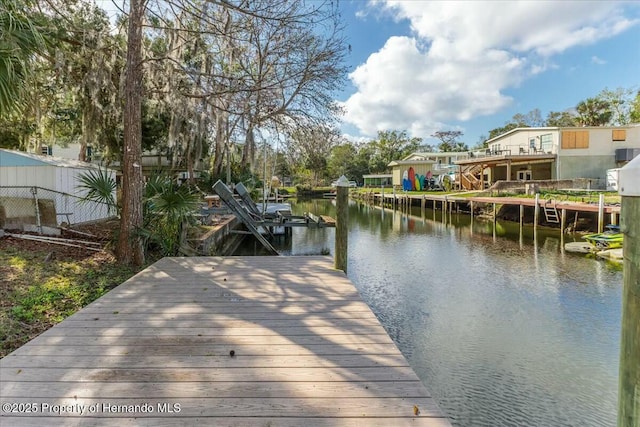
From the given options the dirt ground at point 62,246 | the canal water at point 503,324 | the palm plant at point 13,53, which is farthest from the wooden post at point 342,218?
the dirt ground at point 62,246

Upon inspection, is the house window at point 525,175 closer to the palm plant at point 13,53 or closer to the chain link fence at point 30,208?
Result: the chain link fence at point 30,208

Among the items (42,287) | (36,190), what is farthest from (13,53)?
(36,190)

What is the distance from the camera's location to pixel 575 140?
971 inches

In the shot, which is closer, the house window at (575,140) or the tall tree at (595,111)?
the house window at (575,140)

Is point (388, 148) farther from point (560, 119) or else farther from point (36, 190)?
point (36, 190)

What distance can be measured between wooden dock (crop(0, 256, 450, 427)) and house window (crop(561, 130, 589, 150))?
26.7 m

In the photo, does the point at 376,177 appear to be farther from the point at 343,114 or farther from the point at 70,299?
the point at 70,299

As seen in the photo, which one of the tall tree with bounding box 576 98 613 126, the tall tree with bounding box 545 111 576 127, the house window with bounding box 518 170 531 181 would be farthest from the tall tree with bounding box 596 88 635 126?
the house window with bounding box 518 170 531 181

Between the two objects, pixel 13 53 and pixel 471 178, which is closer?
pixel 13 53

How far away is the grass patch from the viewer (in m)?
3.63

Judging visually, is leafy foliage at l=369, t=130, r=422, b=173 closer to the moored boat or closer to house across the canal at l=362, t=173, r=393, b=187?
house across the canal at l=362, t=173, r=393, b=187

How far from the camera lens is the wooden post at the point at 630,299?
3.08ft

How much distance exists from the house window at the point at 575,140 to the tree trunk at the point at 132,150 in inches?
1053

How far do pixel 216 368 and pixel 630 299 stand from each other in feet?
7.18
